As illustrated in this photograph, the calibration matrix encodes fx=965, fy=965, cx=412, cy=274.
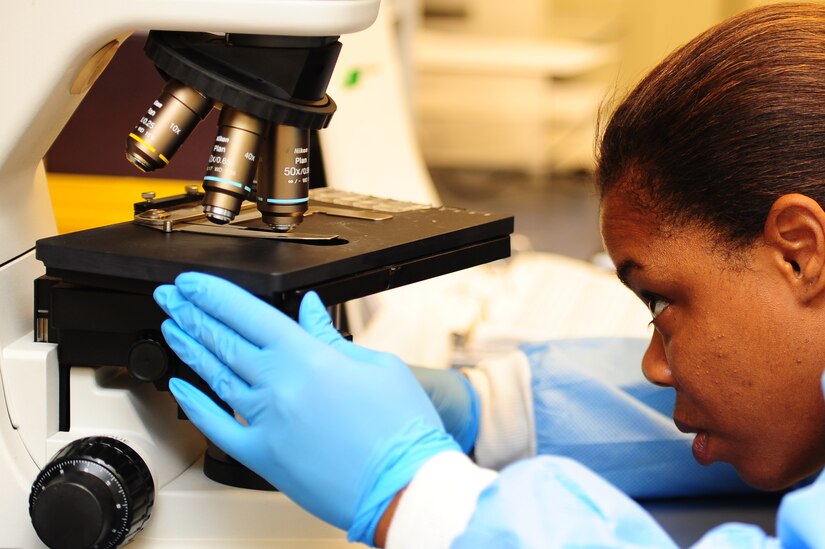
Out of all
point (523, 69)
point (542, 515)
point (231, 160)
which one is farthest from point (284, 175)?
point (523, 69)

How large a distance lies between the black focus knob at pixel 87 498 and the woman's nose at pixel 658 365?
0.48 metres

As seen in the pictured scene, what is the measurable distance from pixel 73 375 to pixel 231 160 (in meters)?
0.24

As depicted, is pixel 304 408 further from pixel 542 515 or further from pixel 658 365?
pixel 658 365

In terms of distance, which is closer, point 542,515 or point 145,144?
point 542,515

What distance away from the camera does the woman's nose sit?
92 cm

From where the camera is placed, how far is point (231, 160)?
0.75 metres

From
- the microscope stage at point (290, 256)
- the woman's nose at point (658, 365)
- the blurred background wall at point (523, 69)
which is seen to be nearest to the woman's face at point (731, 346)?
the woman's nose at point (658, 365)

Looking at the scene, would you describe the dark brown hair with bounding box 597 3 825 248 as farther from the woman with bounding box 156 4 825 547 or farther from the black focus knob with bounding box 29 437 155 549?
the black focus knob with bounding box 29 437 155 549

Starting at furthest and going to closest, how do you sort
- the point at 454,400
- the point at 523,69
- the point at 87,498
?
1. the point at 523,69
2. the point at 454,400
3. the point at 87,498

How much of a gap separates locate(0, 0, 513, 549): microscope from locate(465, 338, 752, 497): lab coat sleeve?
0.33 meters

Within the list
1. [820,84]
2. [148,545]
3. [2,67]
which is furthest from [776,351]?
[2,67]

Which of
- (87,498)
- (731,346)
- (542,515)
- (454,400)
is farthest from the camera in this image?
(454,400)

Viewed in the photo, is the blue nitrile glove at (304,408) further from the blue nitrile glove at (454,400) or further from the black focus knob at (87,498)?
the blue nitrile glove at (454,400)

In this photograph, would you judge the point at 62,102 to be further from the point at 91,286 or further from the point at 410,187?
the point at 410,187
